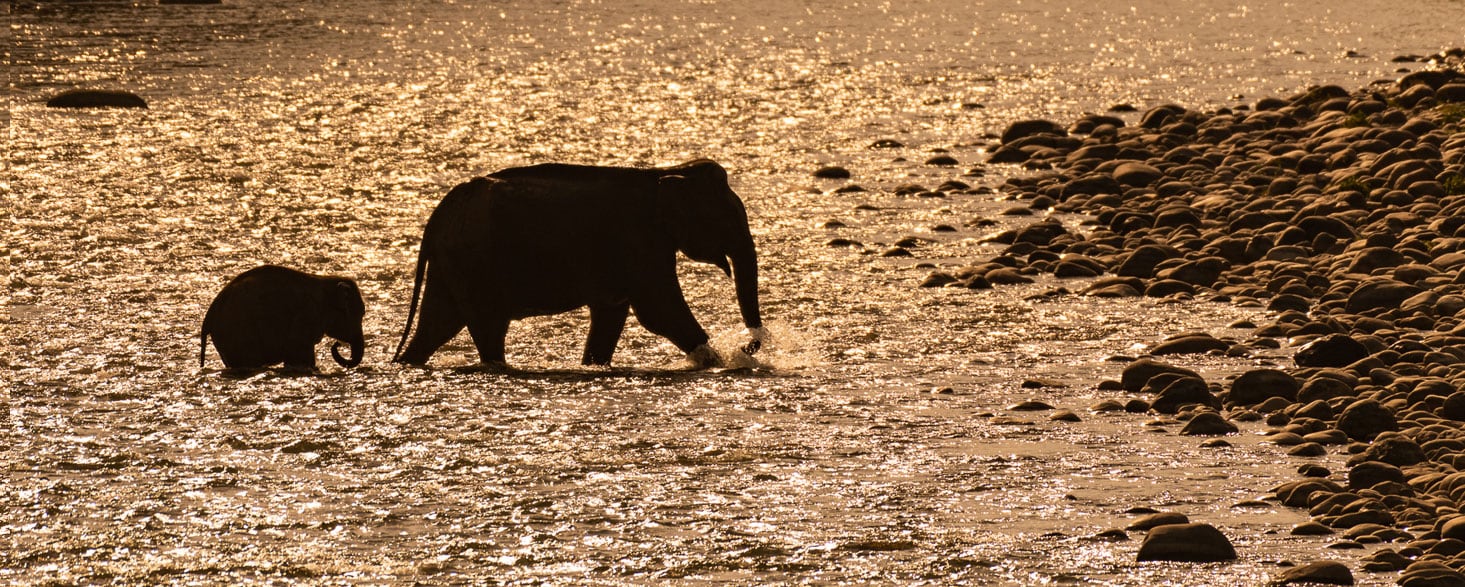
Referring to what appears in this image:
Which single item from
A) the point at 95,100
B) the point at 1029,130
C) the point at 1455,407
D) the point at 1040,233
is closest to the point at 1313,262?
the point at 1040,233

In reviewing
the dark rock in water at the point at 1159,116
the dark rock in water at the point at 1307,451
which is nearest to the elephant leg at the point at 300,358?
the dark rock in water at the point at 1307,451

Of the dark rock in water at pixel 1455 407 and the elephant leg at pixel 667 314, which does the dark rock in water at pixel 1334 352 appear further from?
the elephant leg at pixel 667 314

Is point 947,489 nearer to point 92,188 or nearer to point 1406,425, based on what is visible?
point 1406,425

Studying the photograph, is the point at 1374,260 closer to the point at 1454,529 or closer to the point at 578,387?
the point at 578,387

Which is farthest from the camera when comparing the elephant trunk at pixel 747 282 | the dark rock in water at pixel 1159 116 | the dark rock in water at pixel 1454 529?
→ the dark rock in water at pixel 1159 116

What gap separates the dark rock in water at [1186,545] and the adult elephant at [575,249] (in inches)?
193

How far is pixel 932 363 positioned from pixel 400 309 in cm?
398

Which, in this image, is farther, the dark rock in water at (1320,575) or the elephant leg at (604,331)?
the elephant leg at (604,331)

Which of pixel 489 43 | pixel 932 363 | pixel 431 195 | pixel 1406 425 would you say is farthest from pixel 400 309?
pixel 489 43

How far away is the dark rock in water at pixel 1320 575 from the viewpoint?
29.7 ft

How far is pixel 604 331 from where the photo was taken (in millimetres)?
14047

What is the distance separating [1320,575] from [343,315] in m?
6.39

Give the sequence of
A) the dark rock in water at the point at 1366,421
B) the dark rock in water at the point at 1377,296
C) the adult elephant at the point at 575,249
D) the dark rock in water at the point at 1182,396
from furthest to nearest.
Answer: the dark rock in water at the point at 1377,296, the adult elephant at the point at 575,249, the dark rock in water at the point at 1182,396, the dark rock in water at the point at 1366,421

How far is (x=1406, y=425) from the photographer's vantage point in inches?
462
